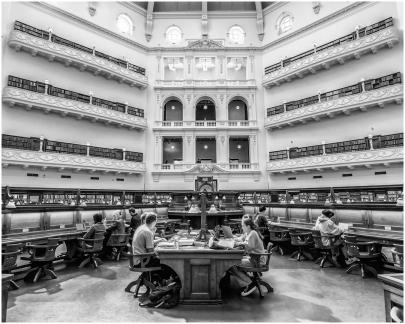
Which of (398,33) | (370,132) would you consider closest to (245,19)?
(398,33)

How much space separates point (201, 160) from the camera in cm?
2039

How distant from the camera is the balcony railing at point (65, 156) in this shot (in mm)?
13086

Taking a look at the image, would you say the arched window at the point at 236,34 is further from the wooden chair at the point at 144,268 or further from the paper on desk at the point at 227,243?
the wooden chair at the point at 144,268

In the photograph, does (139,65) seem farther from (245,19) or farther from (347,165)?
(347,165)

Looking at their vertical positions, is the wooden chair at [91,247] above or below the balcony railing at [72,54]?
below

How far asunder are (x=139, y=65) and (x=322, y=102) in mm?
13005

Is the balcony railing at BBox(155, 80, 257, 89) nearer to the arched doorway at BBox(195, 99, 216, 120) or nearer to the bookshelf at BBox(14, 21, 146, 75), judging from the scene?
the bookshelf at BBox(14, 21, 146, 75)

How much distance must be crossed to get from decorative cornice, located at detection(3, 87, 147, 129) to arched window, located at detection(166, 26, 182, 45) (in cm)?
678

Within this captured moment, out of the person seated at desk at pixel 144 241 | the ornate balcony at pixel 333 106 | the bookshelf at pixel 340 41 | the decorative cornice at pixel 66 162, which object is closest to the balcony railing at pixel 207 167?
the decorative cornice at pixel 66 162

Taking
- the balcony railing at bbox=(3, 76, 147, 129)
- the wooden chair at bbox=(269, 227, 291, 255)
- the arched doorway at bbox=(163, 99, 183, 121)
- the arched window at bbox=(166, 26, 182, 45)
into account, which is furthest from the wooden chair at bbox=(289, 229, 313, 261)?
the arched window at bbox=(166, 26, 182, 45)

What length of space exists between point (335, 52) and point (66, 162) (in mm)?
17107

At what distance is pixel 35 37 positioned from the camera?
1419 cm

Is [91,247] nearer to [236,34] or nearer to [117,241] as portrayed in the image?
[117,241]

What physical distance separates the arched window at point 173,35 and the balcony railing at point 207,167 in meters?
9.69
